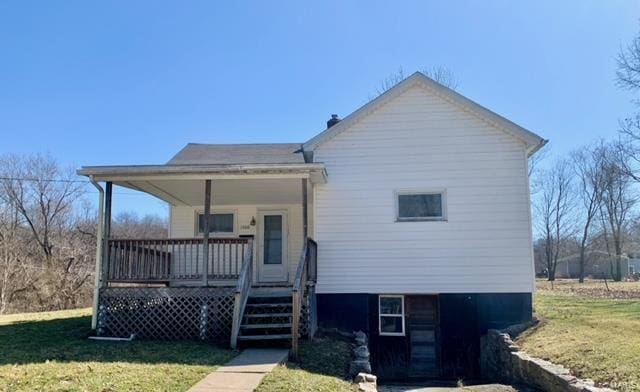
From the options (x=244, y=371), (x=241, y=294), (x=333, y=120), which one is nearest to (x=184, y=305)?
(x=241, y=294)

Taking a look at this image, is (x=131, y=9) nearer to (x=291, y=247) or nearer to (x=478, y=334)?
(x=291, y=247)

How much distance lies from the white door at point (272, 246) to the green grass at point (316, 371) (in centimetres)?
354

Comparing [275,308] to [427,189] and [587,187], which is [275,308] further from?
[587,187]

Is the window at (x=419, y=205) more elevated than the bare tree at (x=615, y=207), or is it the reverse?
the bare tree at (x=615, y=207)

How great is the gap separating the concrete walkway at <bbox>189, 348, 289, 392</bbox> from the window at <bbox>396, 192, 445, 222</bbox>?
14.2 feet

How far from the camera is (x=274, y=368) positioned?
6.61 m

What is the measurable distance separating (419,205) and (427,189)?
1.29 ft

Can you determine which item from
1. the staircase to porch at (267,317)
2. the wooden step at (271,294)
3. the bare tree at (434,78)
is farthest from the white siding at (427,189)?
the bare tree at (434,78)

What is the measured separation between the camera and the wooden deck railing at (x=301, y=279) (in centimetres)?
772

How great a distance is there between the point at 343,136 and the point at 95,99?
13.8m

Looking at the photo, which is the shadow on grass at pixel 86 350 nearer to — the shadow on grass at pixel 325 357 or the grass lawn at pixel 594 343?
the shadow on grass at pixel 325 357

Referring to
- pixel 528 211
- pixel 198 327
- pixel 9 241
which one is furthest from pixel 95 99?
pixel 528 211

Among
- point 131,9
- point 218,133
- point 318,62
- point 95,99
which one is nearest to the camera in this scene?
point 131,9

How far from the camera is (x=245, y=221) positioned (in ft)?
43.2
